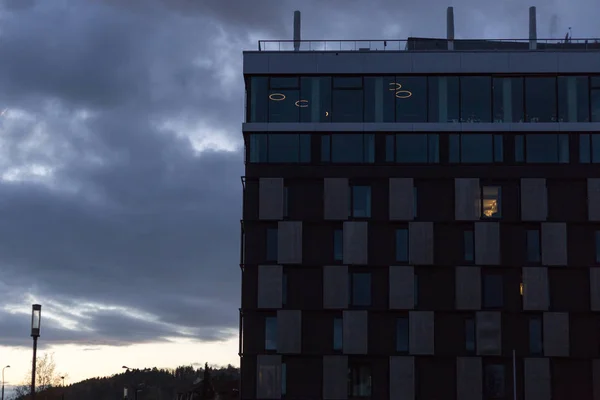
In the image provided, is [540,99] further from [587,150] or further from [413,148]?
[413,148]

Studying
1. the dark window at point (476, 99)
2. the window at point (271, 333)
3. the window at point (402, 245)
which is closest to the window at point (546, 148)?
the dark window at point (476, 99)

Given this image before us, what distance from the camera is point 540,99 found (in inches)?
2650

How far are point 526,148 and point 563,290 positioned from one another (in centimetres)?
998

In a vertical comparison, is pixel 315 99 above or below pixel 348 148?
above

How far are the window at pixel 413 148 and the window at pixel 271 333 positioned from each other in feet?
44.4

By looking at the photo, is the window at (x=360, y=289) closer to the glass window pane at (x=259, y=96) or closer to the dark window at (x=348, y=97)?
the dark window at (x=348, y=97)

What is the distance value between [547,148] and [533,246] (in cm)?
684

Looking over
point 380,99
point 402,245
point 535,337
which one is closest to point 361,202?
point 402,245

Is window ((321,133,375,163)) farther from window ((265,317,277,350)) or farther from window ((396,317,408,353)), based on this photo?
window ((265,317,277,350))

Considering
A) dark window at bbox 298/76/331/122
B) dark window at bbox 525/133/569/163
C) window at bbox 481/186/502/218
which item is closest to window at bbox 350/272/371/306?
window at bbox 481/186/502/218

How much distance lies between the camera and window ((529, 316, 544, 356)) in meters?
64.7

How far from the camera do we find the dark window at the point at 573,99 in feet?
219

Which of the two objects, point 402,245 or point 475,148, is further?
point 475,148

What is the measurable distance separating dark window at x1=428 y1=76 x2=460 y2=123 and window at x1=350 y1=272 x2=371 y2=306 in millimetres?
11727
